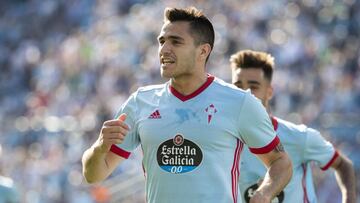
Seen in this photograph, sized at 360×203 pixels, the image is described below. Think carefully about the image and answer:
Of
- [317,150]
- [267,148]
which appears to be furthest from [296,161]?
[267,148]

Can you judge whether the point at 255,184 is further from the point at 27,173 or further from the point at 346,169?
the point at 27,173

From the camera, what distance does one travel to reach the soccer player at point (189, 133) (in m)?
5.72

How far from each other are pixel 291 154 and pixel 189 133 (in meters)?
1.90

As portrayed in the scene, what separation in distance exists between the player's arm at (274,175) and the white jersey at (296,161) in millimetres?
1423

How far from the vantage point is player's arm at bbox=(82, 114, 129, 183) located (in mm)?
5539

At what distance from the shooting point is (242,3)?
20.5m

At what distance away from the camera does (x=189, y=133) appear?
18.9ft

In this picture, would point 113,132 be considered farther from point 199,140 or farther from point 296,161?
point 296,161

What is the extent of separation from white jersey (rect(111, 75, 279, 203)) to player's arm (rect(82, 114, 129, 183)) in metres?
0.19

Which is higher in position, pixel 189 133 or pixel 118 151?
pixel 189 133

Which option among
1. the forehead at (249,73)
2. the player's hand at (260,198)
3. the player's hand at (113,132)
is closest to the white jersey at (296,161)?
the forehead at (249,73)

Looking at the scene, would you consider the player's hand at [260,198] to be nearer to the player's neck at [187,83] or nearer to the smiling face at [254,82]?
the player's neck at [187,83]

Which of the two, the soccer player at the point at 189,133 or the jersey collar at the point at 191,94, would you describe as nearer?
the soccer player at the point at 189,133

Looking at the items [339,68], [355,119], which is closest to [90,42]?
[339,68]
